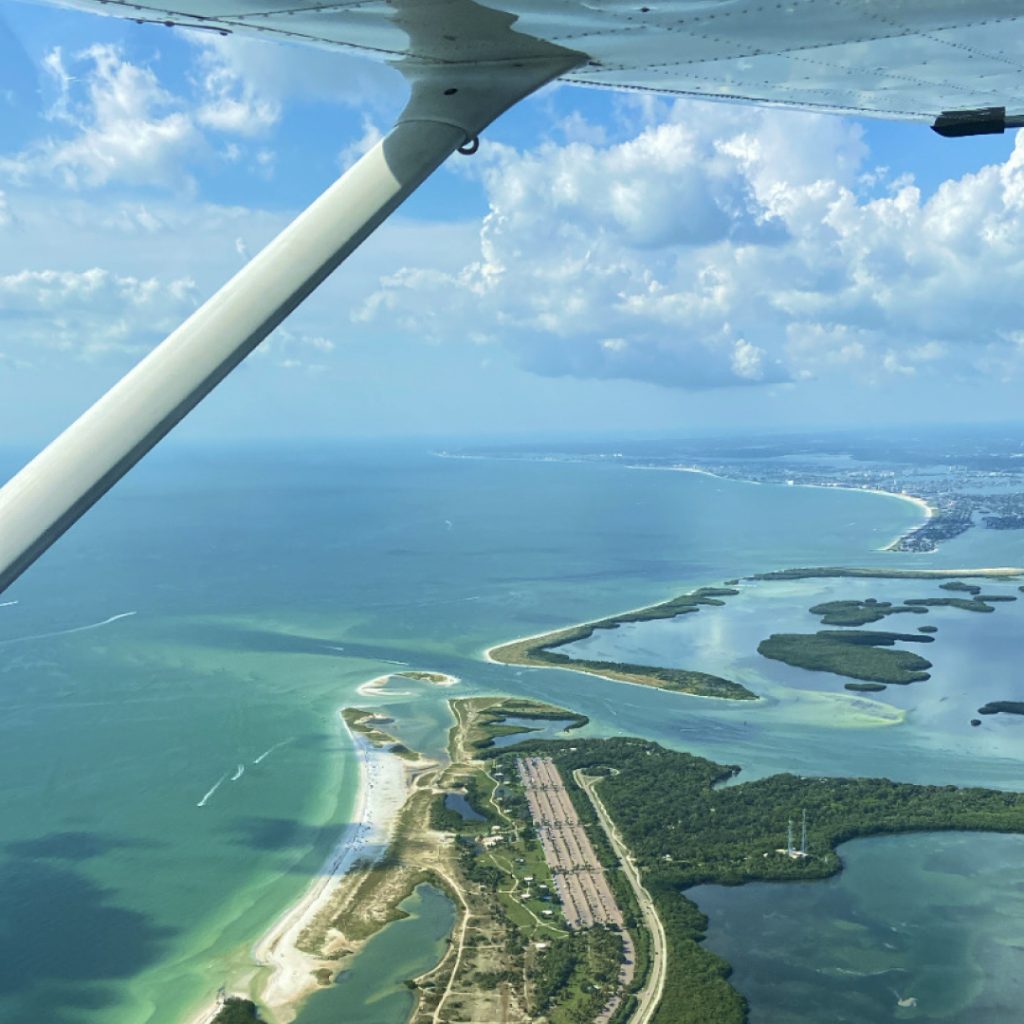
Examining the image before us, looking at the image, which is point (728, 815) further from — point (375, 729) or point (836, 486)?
point (836, 486)

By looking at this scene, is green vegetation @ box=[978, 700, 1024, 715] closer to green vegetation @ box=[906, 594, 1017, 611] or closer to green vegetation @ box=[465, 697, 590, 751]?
green vegetation @ box=[465, 697, 590, 751]

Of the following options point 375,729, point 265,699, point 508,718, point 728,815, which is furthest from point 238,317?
point 265,699

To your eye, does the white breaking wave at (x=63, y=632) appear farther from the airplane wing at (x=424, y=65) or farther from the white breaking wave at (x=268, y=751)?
the airplane wing at (x=424, y=65)

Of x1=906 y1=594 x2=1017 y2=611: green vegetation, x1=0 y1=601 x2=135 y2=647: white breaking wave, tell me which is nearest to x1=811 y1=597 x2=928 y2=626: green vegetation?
x1=906 y1=594 x2=1017 y2=611: green vegetation

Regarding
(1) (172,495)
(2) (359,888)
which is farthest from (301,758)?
(1) (172,495)

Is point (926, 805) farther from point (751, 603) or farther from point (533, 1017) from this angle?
point (751, 603)
